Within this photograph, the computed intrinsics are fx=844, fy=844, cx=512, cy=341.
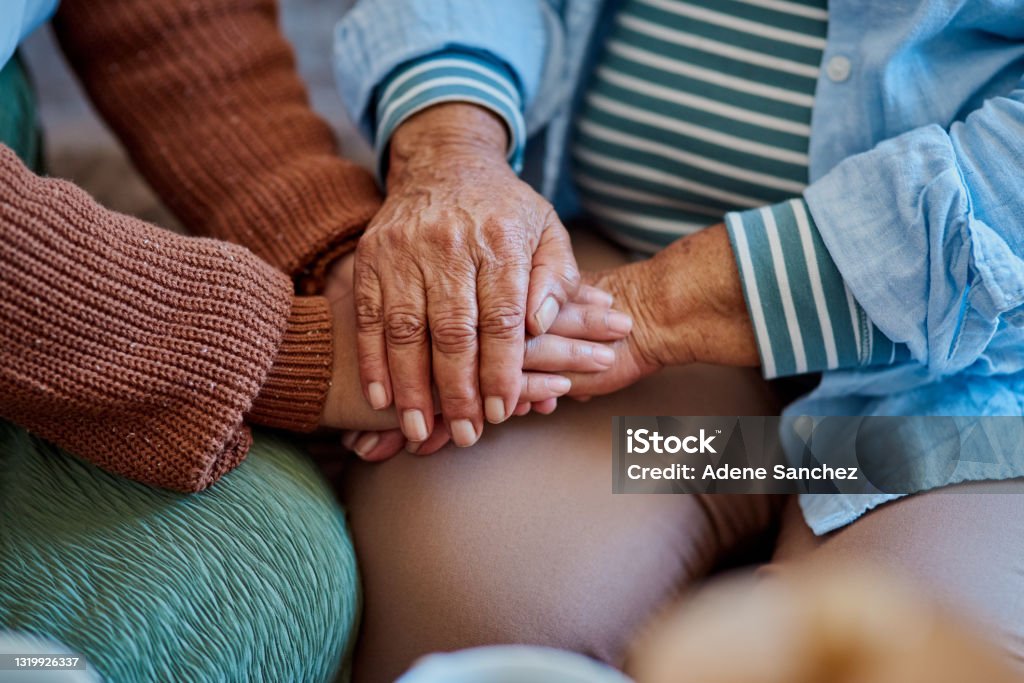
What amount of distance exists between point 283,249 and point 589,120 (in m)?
0.31

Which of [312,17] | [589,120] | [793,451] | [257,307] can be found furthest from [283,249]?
[312,17]

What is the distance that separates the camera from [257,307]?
0.61 meters

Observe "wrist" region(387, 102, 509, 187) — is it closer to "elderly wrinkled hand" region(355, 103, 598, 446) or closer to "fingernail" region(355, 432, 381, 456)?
"elderly wrinkled hand" region(355, 103, 598, 446)

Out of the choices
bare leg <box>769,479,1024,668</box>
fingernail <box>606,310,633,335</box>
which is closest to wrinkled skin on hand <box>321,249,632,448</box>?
fingernail <box>606,310,633,335</box>

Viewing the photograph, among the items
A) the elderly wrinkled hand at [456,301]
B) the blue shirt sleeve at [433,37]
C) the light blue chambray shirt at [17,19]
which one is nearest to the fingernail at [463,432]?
the elderly wrinkled hand at [456,301]

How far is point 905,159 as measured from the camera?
62cm

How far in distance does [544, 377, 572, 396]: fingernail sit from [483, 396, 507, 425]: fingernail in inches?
1.6

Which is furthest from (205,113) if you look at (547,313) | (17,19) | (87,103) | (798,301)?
A: (87,103)

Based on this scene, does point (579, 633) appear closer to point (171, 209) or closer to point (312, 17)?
point (171, 209)

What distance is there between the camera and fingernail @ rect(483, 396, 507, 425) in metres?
0.65

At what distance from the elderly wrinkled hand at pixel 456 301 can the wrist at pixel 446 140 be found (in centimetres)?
6

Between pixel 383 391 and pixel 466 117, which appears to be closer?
pixel 383 391

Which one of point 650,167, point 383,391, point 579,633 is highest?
point 650,167

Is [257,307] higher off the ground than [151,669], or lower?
higher
